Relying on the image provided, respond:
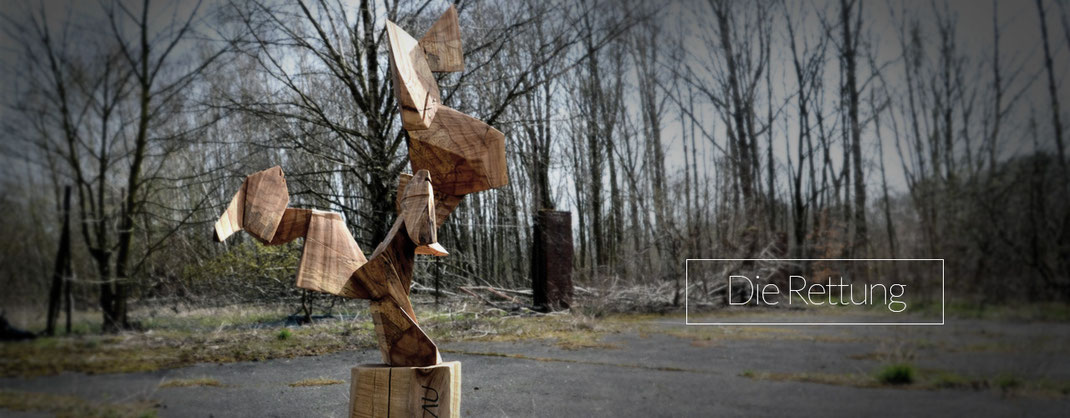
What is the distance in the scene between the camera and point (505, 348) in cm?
330

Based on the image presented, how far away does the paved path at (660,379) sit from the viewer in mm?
2768

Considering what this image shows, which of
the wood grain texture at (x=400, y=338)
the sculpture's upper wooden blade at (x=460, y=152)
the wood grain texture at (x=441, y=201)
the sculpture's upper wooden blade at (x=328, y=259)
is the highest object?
the sculpture's upper wooden blade at (x=460, y=152)

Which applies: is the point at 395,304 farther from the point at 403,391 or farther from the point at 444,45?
the point at 444,45

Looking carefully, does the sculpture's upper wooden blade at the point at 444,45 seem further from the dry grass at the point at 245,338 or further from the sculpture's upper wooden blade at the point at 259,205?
the dry grass at the point at 245,338

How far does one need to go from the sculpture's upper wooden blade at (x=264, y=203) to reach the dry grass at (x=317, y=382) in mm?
1575

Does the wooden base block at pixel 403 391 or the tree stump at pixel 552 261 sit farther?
the tree stump at pixel 552 261

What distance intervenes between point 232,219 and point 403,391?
592 mm

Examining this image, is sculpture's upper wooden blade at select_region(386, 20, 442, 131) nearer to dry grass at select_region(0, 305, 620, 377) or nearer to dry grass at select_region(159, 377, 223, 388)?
dry grass at select_region(0, 305, 620, 377)

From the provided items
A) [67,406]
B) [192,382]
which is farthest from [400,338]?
[67,406]

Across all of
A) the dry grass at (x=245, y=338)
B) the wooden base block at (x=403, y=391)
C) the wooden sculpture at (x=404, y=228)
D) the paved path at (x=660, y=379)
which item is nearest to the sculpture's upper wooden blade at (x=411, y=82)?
the wooden sculpture at (x=404, y=228)

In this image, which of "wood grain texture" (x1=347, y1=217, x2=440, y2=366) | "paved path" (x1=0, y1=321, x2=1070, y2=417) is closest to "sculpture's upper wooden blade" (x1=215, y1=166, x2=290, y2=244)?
"wood grain texture" (x1=347, y1=217, x2=440, y2=366)

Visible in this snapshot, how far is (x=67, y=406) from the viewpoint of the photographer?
2.90 meters

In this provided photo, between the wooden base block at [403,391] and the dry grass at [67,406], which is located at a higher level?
the wooden base block at [403,391]

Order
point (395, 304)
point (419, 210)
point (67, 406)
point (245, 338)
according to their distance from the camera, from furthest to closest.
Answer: point (245, 338) < point (67, 406) < point (395, 304) < point (419, 210)
